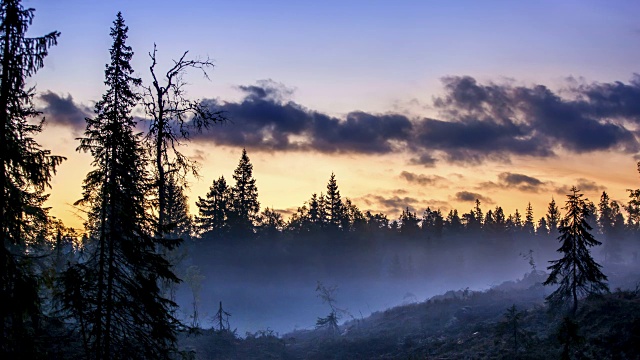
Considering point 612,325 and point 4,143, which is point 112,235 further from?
point 612,325

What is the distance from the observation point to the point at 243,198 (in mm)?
84750

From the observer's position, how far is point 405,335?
44844 mm

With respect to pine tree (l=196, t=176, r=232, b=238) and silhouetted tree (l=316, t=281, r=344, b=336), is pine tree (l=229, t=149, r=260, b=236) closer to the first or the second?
pine tree (l=196, t=176, r=232, b=238)

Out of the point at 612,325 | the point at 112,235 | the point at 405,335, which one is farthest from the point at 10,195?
the point at 405,335

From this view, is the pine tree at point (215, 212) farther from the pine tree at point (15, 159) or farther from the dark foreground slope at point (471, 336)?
the pine tree at point (15, 159)

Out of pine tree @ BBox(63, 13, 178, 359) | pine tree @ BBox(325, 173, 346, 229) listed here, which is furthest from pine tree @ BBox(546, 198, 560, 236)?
pine tree @ BBox(63, 13, 178, 359)

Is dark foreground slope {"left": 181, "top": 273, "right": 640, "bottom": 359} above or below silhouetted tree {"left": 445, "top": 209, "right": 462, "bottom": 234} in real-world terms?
below

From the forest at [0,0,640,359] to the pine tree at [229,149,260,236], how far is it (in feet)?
0.82

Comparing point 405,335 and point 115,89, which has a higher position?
point 115,89

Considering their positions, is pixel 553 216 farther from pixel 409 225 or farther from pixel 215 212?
pixel 215 212

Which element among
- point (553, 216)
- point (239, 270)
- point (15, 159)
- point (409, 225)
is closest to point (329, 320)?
point (239, 270)

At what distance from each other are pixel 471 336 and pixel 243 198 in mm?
55049

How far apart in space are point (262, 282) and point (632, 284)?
183 ft

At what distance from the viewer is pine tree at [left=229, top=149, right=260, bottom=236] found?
83.4 metres
